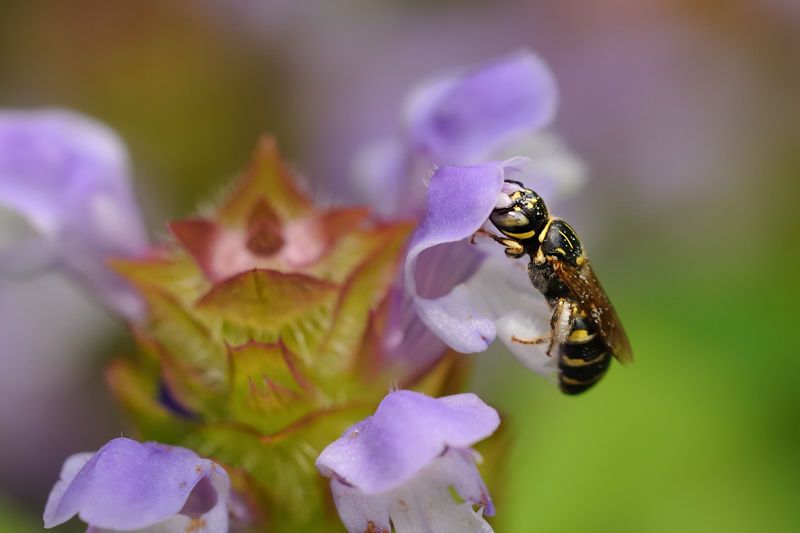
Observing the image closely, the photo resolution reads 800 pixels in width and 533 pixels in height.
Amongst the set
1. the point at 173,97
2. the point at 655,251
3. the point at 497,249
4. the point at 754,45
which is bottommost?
the point at 173,97

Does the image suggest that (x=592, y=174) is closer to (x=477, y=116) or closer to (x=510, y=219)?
(x=477, y=116)

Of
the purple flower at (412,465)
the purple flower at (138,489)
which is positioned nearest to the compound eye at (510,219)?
the purple flower at (412,465)

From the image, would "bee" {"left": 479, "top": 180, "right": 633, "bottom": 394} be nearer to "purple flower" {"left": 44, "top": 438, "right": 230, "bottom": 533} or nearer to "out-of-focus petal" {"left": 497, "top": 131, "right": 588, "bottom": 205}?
"out-of-focus petal" {"left": 497, "top": 131, "right": 588, "bottom": 205}

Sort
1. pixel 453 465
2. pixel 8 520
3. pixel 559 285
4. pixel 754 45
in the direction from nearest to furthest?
1. pixel 453 465
2. pixel 559 285
3. pixel 8 520
4. pixel 754 45

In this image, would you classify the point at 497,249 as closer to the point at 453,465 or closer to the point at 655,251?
the point at 453,465

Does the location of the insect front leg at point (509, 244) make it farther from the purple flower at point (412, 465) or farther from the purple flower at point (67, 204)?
the purple flower at point (67, 204)

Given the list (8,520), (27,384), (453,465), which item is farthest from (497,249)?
(27,384)

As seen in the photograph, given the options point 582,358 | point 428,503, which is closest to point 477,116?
point 582,358
